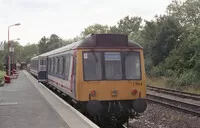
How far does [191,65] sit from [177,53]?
125 inches

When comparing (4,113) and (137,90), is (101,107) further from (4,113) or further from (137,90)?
(4,113)

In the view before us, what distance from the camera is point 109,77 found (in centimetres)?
1171

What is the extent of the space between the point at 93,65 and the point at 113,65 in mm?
658

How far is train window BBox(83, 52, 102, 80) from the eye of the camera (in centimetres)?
1159

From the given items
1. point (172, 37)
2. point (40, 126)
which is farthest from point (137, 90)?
point (172, 37)

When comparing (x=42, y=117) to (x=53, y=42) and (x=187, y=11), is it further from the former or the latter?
(x=53, y=42)

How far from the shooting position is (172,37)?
1510 inches

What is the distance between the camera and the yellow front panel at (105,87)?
11398 mm

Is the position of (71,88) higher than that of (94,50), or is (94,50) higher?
(94,50)

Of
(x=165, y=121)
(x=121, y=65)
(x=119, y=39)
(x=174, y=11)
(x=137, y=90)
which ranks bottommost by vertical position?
(x=165, y=121)

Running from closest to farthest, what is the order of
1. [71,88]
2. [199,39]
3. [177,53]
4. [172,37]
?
[71,88]
[199,39]
[177,53]
[172,37]

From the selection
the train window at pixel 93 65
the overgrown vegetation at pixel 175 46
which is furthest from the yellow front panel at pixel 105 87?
the overgrown vegetation at pixel 175 46

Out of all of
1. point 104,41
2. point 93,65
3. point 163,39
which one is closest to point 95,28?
point 163,39

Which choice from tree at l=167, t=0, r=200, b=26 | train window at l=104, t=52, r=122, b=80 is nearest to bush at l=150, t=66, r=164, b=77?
tree at l=167, t=0, r=200, b=26
